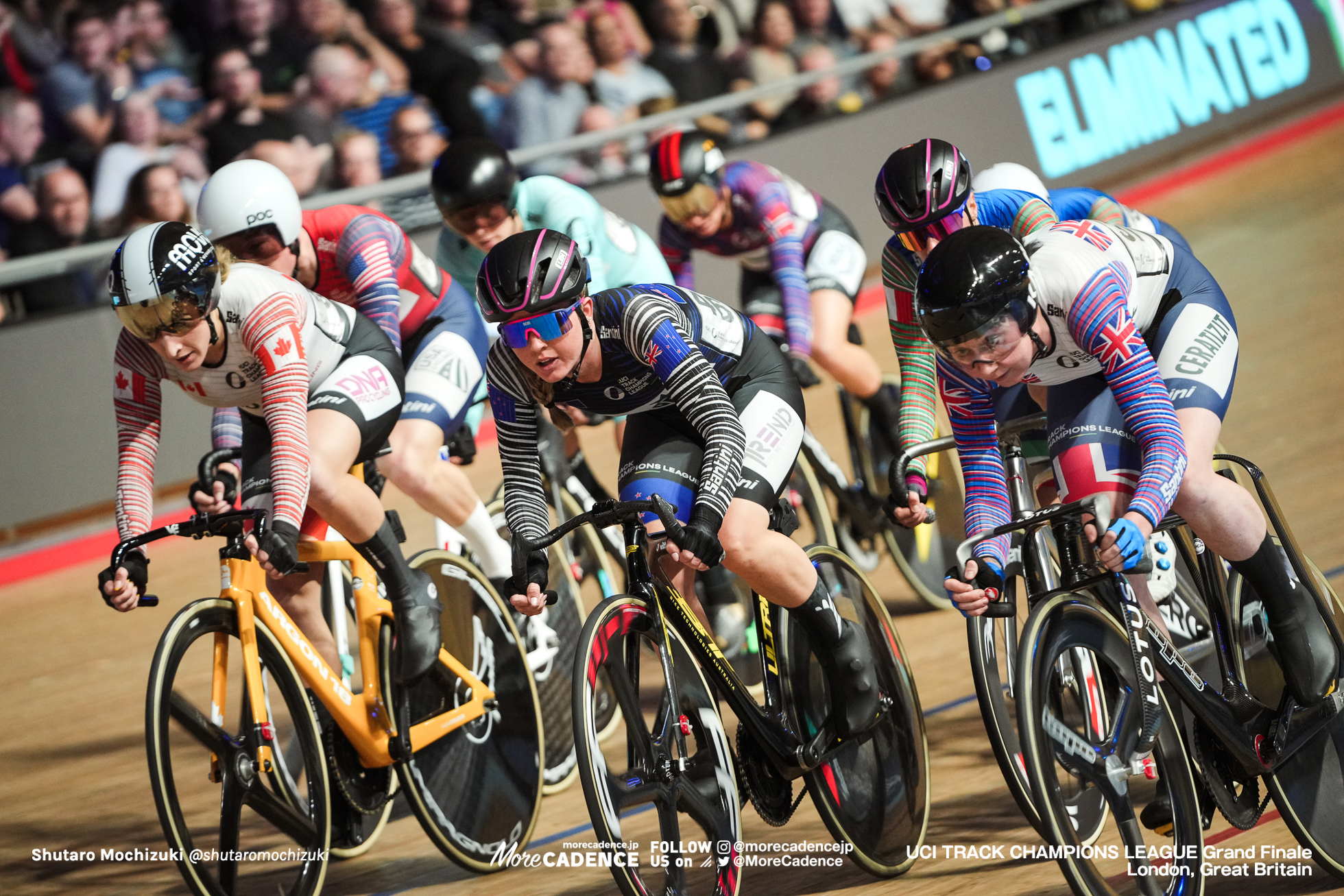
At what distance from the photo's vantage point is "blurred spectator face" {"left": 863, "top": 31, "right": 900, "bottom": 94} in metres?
12.3

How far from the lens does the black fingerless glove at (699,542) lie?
3.09 meters

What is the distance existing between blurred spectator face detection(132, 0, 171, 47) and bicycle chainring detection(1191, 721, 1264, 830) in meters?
8.21

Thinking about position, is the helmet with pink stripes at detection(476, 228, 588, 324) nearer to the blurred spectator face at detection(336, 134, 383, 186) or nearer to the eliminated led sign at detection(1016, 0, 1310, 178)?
the blurred spectator face at detection(336, 134, 383, 186)

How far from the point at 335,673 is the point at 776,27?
9.24 meters

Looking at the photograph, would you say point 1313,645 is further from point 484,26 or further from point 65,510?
point 484,26

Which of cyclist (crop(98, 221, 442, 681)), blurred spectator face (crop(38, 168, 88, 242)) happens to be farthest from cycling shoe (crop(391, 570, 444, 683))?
blurred spectator face (crop(38, 168, 88, 242))

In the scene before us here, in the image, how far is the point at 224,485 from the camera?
166 inches

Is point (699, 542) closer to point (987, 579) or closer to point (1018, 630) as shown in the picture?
point (987, 579)

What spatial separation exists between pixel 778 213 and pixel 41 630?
433cm

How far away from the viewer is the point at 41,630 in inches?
287

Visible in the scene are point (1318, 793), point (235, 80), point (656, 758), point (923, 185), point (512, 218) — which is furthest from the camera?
point (235, 80)

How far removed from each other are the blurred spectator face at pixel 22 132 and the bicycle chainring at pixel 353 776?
6.19 meters

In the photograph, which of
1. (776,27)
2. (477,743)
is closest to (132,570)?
(477,743)

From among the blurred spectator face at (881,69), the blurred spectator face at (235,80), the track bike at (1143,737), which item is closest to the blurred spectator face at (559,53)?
the blurred spectator face at (235,80)
